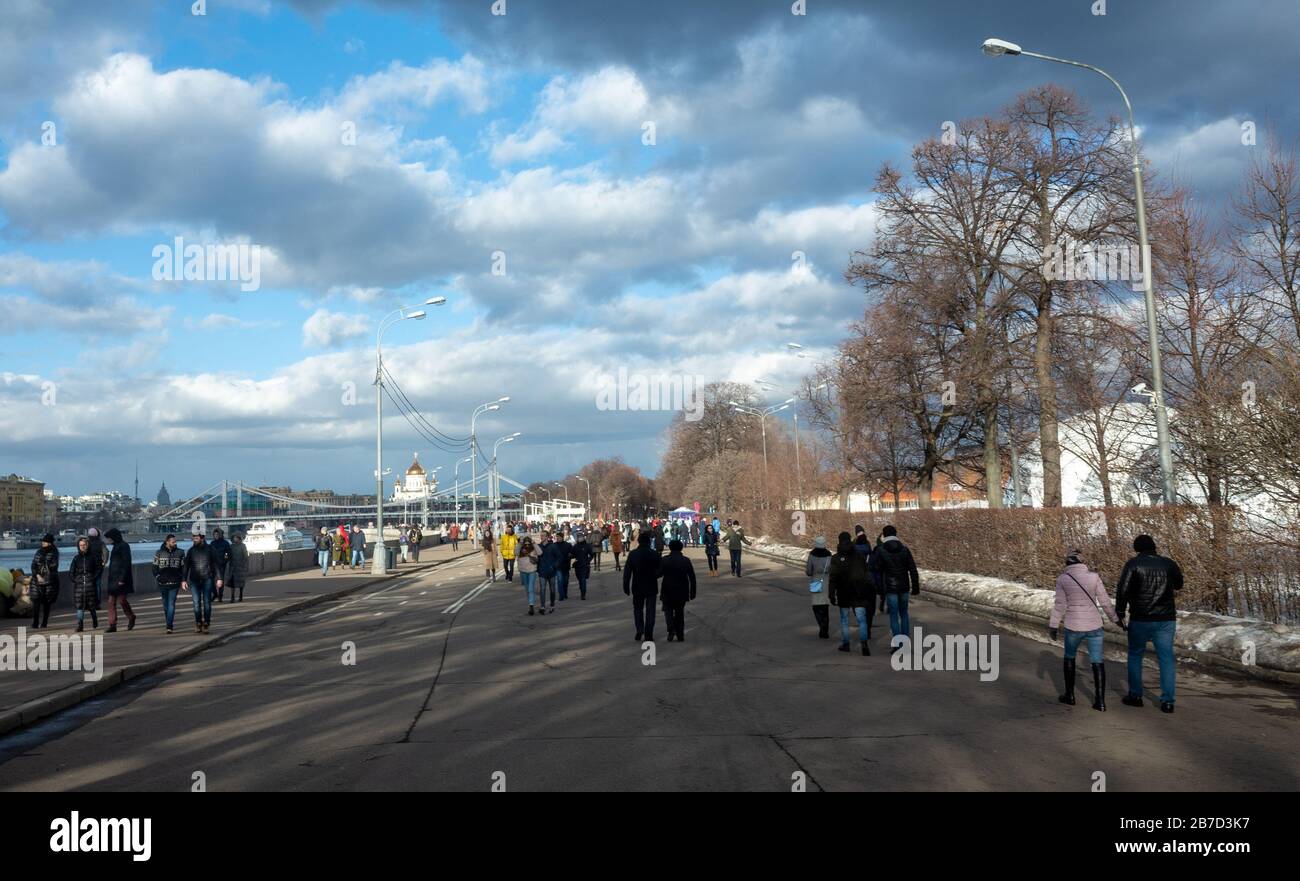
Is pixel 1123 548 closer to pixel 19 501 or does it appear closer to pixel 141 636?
pixel 141 636

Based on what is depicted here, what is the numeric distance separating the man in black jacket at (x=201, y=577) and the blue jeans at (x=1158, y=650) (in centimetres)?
1452

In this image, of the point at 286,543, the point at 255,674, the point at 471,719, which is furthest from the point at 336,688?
the point at 286,543

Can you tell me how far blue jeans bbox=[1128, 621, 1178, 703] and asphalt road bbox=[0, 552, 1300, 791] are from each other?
0.27 metres

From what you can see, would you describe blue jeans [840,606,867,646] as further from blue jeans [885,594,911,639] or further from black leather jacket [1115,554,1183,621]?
black leather jacket [1115,554,1183,621]

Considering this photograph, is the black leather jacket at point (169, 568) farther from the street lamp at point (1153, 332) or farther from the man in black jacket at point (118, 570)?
the street lamp at point (1153, 332)

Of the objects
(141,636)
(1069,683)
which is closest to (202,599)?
(141,636)

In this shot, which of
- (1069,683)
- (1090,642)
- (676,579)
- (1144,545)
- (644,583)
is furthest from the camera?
(644,583)

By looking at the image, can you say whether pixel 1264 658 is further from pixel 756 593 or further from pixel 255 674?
pixel 756 593

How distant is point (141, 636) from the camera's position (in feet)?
58.5

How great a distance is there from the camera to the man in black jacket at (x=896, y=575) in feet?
47.7

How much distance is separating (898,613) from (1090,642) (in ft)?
16.4

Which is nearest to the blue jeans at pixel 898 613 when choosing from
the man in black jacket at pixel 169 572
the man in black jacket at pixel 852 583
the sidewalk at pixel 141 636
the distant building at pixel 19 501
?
the man in black jacket at pixel 852 583

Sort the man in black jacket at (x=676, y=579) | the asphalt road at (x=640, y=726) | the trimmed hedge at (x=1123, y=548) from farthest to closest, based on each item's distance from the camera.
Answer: the man in black jacket at (x=676, y=579)
the trimmed hedge at (x=1123, y=548)
the asphalt road at (x=640, y=726)
